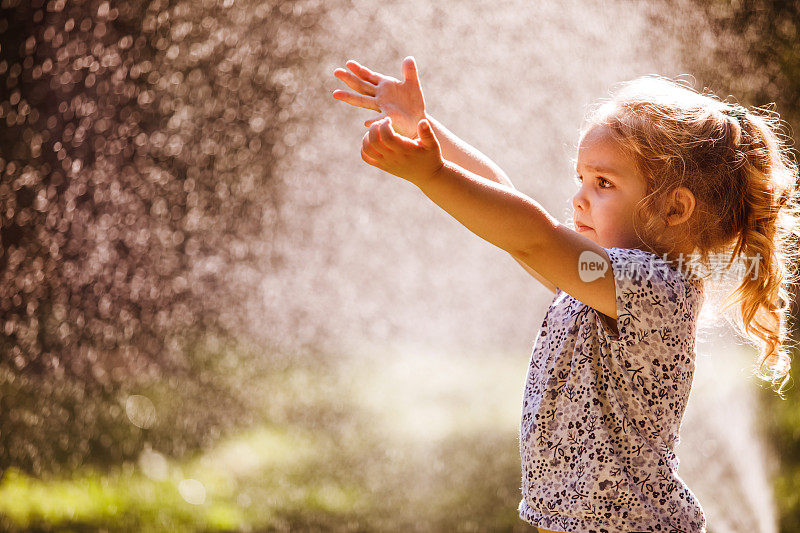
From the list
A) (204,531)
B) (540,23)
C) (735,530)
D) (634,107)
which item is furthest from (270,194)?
(634,107)

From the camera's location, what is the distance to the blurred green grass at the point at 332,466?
8.50ft

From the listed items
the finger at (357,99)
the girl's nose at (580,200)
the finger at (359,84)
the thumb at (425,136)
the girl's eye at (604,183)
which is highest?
the thumb at (425,136)

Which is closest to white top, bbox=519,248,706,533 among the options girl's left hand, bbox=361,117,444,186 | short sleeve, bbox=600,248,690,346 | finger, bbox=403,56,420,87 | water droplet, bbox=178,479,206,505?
short sleeve, bbox=600,248,690,346

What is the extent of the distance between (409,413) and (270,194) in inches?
49.4

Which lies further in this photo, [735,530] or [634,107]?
[735,530]

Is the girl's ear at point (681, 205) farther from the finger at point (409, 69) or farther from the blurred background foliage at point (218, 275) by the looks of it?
the blurred background foliage at point (218, 275)

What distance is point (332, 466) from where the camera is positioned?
9.70 feet

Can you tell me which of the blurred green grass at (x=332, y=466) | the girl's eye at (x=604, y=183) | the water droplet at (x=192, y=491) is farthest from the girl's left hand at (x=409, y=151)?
the water droplet at (x=192, y=491)

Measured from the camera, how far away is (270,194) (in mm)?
3830

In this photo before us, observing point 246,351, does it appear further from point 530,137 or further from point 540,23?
point 540,23

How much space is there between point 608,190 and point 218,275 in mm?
2900

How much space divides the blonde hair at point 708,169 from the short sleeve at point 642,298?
0.07m

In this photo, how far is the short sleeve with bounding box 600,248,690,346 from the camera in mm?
1127

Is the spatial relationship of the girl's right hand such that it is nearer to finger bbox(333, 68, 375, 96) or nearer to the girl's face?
finger bbox(333, 68, 375, 96)
